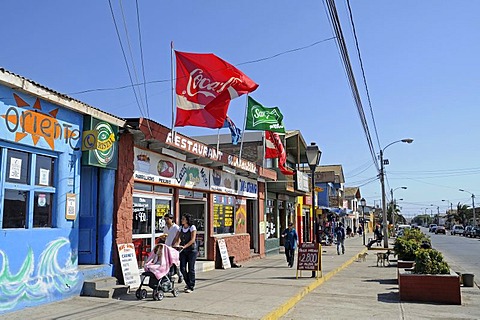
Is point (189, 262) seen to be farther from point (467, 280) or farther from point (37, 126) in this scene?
point (467, 280)

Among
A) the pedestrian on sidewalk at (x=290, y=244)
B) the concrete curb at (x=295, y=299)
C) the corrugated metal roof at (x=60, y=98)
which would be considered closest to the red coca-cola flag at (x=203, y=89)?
the corrugated metal roof at (x=60, y=98)

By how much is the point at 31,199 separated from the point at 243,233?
39.3 ft

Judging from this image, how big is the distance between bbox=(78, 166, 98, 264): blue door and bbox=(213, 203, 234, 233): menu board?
692 cm

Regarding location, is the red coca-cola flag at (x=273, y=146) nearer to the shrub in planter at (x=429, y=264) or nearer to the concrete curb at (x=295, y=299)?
the concrete curb at (x=295, y=299)

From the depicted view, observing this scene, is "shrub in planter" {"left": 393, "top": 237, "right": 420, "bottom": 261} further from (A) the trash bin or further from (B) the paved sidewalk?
(A) the trash bin

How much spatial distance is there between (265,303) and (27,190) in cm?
513

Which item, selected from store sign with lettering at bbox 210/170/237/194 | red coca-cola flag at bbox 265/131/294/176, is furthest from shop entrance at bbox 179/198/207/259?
red coca-cola flag at bbox 265/131/294/176

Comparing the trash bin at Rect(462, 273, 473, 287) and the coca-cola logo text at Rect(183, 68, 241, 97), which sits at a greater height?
the coca-cola logo text at Rect(183, 68, 241, 97)

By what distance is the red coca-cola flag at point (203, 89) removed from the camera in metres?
12.7

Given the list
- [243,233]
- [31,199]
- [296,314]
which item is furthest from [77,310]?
[243,233]

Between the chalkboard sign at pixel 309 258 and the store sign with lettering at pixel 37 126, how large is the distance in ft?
25.1

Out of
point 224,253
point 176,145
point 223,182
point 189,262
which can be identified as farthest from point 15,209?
point 223,182

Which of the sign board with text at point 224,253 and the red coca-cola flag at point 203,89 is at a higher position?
the red coca-cola flag at point 203,89

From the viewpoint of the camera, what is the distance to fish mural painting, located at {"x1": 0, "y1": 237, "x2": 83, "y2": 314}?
26.5 feet
